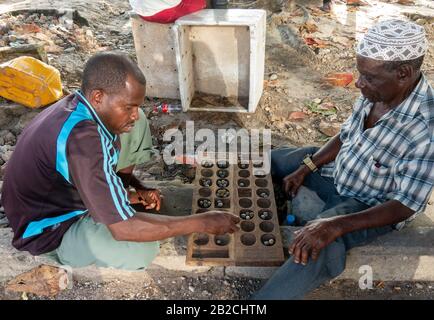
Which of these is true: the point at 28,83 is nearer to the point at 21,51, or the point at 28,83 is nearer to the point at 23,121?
the point at 23,121

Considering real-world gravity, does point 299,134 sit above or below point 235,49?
below

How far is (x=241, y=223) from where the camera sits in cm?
241

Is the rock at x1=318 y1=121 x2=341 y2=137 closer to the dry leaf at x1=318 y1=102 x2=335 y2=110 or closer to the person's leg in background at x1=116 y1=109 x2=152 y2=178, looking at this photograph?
the dry leaf at x1=318 y1=102 x2=335 y2=110

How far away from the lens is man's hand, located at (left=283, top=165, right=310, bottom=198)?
2629 millimetres

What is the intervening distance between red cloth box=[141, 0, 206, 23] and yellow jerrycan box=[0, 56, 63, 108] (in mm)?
1223

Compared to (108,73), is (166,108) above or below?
below

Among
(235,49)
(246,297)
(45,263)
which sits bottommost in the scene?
(246,297)

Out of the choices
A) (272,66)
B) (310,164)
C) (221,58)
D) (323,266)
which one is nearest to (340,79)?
(272,66)

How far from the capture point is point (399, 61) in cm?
184

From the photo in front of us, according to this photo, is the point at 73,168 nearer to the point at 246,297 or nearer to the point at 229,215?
the point at 229,215

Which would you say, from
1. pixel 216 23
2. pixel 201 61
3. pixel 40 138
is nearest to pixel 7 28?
pixel 201 61

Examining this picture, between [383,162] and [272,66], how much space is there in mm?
3407

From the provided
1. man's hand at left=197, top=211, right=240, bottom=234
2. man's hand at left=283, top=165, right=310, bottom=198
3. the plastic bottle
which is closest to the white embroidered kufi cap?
man's hand at left=283, top=165, right=310, bottom=198

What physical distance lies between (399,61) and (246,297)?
1.46 m
